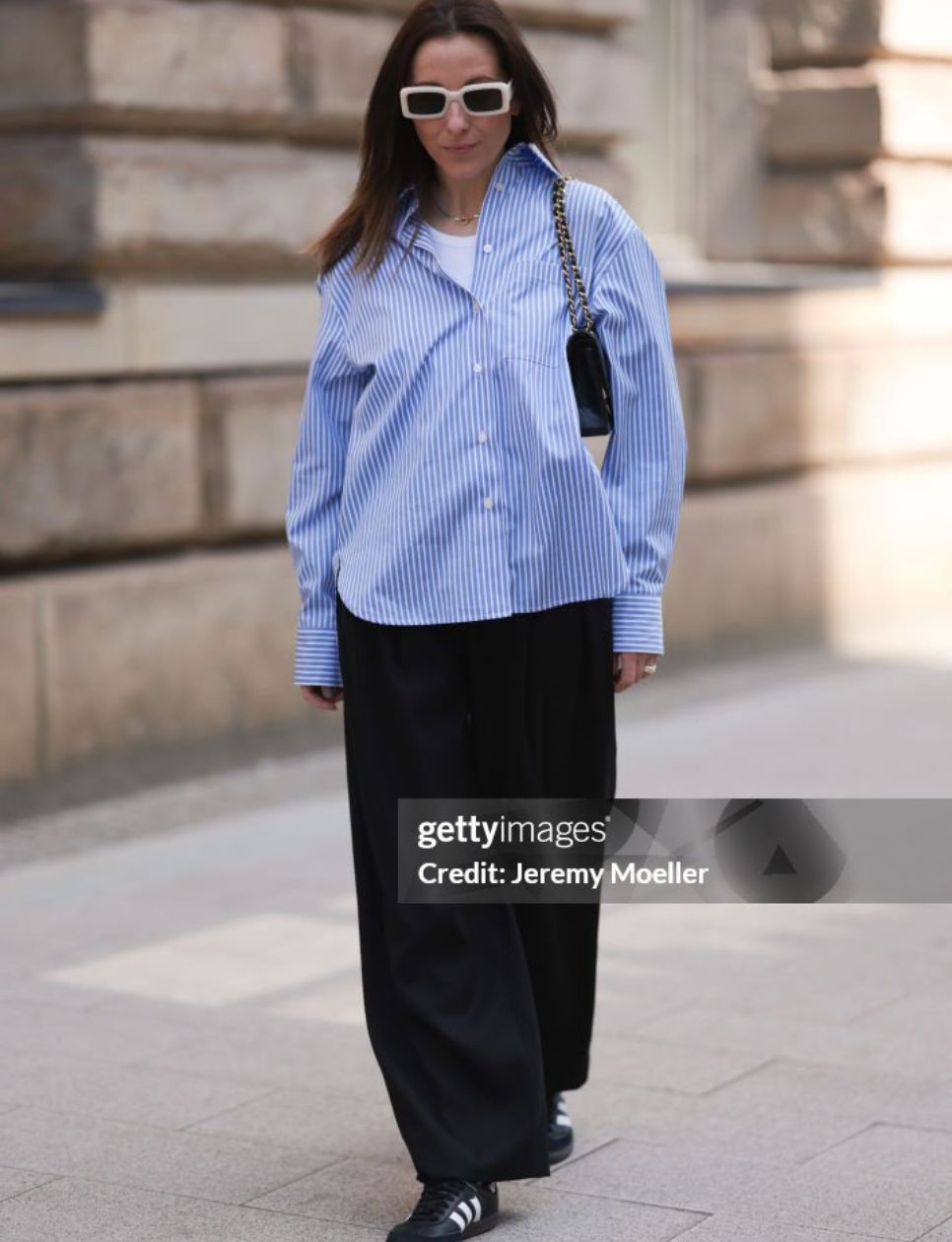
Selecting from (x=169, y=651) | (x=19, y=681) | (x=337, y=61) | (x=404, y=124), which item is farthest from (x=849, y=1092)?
(x=337, y=61)

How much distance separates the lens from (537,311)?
368cm

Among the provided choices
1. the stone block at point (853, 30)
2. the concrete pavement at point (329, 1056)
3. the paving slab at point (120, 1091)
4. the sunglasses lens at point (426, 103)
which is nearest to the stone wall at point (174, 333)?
the concrete pavement at point (329, 1056)

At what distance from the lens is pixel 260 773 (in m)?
7.72

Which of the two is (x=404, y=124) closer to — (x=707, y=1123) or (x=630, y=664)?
(x=630, y=664)

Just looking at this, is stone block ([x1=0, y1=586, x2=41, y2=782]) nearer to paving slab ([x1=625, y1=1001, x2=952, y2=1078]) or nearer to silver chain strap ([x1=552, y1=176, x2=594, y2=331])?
paving slab ([x1=625, y1=1001, x2=952, y2=1078])

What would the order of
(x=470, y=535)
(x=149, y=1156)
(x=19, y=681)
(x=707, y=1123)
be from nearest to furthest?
(x=470, y=535) < (x=149, y=1156) < (x=707, y=1123) < (x=19, y=681)

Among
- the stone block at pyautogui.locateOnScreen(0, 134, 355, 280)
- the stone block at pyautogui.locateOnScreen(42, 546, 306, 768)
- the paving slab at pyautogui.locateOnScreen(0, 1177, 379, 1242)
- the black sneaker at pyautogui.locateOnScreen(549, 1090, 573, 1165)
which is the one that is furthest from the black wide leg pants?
the stone block at pyautogui.locateOnScreen(0, 134, 355, 280)

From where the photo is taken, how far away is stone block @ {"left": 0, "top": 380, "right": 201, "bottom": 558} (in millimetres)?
6965

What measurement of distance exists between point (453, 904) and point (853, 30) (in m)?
7.88

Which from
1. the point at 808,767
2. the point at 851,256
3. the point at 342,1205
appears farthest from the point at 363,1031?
the point at 851,256

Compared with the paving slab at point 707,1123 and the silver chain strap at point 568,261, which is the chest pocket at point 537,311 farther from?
the paving slab at point 707,1123

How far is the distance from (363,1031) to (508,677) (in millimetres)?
1380

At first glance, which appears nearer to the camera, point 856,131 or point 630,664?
point 630,664

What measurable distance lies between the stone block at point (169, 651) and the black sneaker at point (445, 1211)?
11.9 feet
